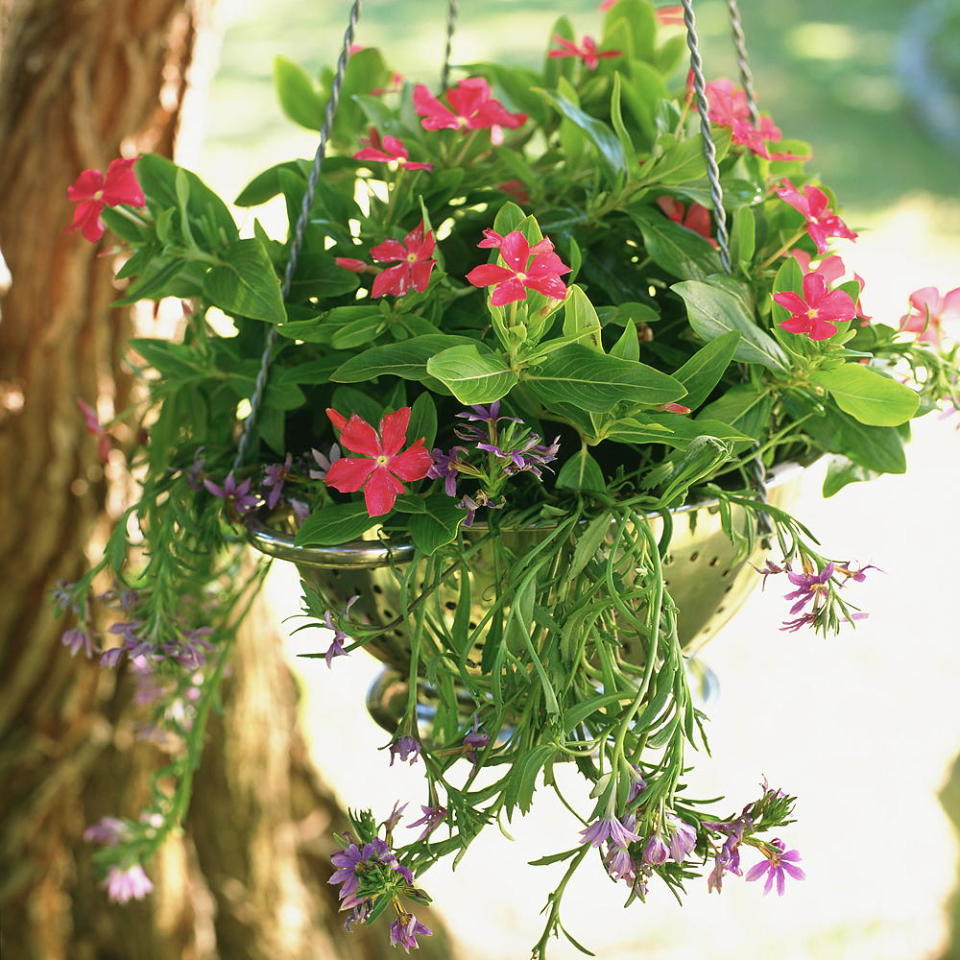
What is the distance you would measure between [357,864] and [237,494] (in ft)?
0.75

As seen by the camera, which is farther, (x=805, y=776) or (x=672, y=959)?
(x=805, y=776)

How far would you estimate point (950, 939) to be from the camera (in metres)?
2.00

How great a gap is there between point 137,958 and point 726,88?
1237 mm

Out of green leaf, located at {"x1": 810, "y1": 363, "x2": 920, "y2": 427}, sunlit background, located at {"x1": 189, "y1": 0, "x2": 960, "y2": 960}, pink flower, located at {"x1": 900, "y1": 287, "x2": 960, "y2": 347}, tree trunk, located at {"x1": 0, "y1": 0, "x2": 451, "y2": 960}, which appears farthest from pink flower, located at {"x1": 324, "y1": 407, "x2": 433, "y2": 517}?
sunlit background, located at {"x1": 189, "y1": 0, "x2": 960, "y2": 960}

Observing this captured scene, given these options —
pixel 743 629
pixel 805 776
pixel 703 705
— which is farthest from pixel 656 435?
pixel 743 629

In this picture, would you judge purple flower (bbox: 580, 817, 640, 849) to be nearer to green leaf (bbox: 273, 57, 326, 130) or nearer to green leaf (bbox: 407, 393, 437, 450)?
green leaf (bbox: 407, 393, 437, 450)

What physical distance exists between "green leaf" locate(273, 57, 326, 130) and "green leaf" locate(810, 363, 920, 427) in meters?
0.47

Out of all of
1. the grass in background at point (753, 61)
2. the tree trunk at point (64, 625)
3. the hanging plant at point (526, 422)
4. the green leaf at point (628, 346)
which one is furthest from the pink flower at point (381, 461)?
the grass in background at point (753, 61)

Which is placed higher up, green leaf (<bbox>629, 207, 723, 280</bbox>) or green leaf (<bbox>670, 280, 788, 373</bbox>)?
green leaf (<bbox>629, 207, 723, 280</bbox>)

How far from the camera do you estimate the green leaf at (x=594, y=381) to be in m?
0.52

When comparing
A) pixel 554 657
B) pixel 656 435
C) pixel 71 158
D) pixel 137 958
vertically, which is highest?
pixel 71 158

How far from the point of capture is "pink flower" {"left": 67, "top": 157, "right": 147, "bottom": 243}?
2.15ft

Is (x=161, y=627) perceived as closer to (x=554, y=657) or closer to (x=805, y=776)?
(x=554, y=657)

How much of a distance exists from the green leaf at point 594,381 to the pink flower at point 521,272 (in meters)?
0.04
